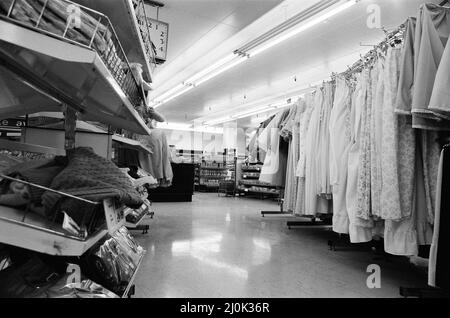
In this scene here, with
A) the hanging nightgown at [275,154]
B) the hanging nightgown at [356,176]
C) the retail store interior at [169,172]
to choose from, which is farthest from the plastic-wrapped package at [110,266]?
the hanging nightgown at [275,154]

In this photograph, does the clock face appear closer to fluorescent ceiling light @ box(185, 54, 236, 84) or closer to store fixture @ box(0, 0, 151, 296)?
fluorescent ceiling light @ box(185, 54, 236, 84)

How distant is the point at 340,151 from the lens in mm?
2072

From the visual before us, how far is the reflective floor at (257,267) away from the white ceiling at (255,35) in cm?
344

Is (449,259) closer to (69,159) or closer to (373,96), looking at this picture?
(373,96)

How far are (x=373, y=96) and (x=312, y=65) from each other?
16.1ft

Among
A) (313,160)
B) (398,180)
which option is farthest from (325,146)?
(398,180)

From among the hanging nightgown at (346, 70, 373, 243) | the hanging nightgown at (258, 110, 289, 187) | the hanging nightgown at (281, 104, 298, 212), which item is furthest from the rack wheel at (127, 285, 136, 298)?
the hanging nightgown at (258, 110, 289, 187)

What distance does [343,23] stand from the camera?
4465mm

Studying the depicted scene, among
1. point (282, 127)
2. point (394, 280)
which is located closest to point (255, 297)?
point (394, 280)

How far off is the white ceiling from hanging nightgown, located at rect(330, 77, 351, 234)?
261cm

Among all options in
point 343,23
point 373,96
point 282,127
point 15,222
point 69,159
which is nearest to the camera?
point 15,222

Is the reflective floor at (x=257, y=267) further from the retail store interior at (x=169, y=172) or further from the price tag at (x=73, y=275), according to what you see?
the price tag at (x=73, y=275)

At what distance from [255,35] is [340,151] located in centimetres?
412

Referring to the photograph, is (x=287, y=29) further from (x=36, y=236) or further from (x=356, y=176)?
(x=36, y=236)
